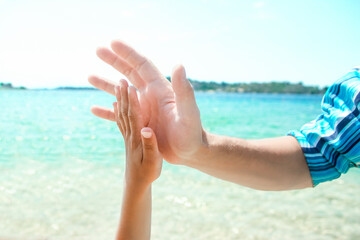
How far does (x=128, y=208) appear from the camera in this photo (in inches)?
49.6

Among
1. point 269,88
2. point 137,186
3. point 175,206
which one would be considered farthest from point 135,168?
point 269,88

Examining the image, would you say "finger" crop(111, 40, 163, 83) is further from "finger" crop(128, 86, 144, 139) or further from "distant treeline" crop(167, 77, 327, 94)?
"distant treeline" crop(167, 77, 327, 94)

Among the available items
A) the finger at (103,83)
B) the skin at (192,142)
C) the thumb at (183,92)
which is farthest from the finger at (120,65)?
the thumb at (183,92)

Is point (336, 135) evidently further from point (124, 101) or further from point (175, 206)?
point (175, 206)

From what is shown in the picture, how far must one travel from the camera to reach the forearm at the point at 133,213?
1.25m

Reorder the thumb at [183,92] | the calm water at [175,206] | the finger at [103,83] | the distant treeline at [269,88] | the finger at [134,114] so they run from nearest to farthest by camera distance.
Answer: the thumb at [183,92]
the finger at [134,114]
the finger at [103,83]
the calm water at [175,206]
the distant treeline at [269,88]

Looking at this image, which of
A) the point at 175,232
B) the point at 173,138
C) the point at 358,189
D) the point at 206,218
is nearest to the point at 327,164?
the point at 173,138

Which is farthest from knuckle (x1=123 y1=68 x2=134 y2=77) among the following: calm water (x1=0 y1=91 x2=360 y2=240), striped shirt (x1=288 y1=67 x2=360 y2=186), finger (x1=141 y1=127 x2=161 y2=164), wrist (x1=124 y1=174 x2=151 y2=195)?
calm water (x1=0 y1=91 x2=360 y2=240)

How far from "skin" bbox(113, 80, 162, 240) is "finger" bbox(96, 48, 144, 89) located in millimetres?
175

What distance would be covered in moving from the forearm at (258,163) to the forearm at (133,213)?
0.81ft

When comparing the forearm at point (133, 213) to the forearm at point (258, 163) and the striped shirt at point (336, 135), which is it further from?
the striped shirt at point (336, 135)

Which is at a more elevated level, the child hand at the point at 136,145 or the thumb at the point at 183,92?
the thumb at the point at 183,92

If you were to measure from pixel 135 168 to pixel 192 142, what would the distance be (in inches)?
9.7

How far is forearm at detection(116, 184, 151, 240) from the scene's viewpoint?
1.25m
